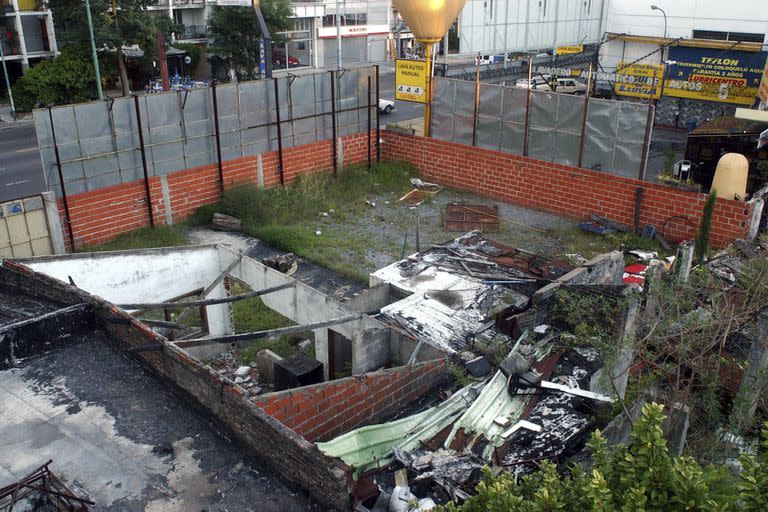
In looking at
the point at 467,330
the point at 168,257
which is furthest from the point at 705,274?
the point at 168,257

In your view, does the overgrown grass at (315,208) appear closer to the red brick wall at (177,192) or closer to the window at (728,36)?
the red brick wall at (177,192)

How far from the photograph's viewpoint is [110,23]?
33.6 metres

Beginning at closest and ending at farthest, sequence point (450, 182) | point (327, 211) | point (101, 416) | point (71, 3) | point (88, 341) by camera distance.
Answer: point (101, 416)
point (88, 341)
point (327, 211)
point (450, 182)
point (71, 3)

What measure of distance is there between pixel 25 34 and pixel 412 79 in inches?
1041

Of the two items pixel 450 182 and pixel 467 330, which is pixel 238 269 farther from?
pixel 450 182

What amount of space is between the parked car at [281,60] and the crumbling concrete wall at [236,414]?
4315cm

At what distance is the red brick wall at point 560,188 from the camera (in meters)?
16.3

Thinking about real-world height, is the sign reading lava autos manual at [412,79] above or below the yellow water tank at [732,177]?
above

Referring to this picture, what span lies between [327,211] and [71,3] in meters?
22.2

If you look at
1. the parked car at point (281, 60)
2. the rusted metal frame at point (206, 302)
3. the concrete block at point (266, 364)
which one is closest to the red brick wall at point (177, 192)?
the rusted metal frame at point (206, 302)

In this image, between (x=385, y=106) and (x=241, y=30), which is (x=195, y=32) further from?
(x=385, y=106)

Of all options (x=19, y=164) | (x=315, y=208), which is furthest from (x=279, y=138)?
(x=19, y=164)

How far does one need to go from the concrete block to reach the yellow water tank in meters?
10.9

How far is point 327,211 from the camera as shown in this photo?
1864 centimetres
